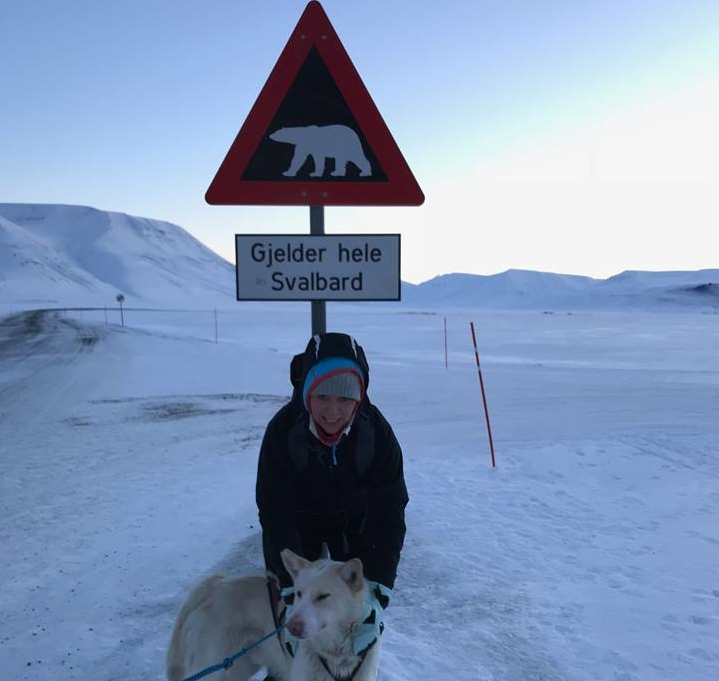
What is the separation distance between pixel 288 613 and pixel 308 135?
214 cm

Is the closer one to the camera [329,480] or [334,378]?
[334,378]

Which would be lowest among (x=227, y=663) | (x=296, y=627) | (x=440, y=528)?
(x=440, y=528)

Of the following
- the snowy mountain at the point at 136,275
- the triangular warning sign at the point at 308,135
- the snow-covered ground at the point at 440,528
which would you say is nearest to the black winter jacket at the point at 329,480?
the triangular warning sign at the point at 308,135

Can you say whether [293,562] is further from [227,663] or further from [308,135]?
[308,135]

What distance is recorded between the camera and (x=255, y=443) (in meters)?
7.47

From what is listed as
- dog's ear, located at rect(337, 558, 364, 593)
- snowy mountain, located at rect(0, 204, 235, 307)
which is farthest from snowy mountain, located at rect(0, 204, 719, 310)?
dog's ear, located at rect(337, 558, 364, 593)

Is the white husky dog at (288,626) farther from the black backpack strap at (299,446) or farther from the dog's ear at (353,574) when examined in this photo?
the black backpack strap at (299,446)

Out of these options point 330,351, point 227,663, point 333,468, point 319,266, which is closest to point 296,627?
point 227,663

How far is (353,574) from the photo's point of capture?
6.66 feet

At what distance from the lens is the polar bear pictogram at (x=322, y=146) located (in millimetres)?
2598

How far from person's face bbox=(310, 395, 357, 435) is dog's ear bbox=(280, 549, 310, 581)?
Answer: 498 mm

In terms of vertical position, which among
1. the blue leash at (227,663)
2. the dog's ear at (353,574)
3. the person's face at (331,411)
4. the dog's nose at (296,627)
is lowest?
the blue leash at (227,663)

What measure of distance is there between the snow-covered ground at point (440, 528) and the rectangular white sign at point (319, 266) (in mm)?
2029

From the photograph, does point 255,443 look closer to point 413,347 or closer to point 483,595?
point 483,595
